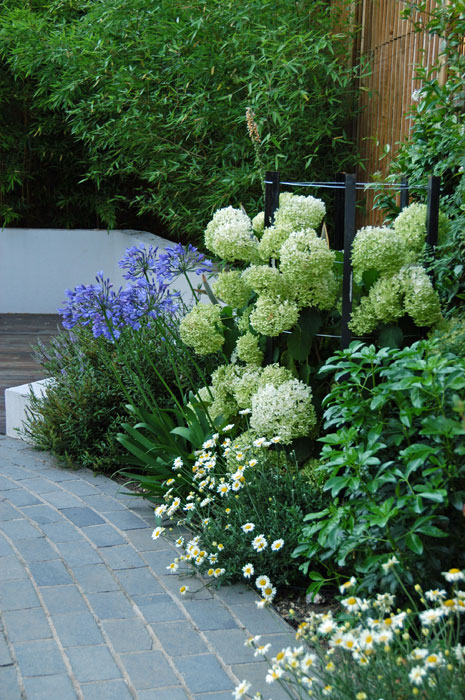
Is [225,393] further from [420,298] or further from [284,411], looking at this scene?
[420,298]

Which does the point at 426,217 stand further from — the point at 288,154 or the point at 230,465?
the point at 288,154

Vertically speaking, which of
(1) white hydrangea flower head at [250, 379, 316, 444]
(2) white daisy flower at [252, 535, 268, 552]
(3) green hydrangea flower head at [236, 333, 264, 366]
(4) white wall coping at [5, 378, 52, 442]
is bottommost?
(2) white daisy flower at [252, 535, 268, 552]

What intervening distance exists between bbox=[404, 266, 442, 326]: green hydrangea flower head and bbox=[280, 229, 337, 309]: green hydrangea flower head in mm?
300

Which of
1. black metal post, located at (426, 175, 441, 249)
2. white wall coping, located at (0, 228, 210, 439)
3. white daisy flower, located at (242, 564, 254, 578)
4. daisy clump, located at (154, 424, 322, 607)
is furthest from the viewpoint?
white wall coping, located at (0, 228, 210, 439)

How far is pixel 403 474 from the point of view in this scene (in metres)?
2.25

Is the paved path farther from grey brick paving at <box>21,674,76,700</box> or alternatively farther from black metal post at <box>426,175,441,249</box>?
black metal post at <box>426,175,441,249</box>

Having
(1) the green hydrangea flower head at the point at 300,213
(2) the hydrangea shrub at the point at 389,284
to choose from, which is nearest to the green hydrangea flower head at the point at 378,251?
(2) the hydrangea shrub at the point at 389,284

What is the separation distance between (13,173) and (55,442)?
5.34 meters

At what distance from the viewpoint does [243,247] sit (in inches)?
123

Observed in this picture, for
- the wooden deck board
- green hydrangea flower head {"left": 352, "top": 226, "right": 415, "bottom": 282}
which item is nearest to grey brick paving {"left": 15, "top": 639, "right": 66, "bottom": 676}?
green hydrangea flower head {"left": 352, "top": 226, "right": 415, "bottom": 282}

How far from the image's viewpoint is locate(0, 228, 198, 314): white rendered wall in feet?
29.1

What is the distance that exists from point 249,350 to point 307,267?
492mm

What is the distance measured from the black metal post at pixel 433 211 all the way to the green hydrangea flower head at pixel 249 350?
2.59ft

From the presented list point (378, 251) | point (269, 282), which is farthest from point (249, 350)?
point (378, 251)
